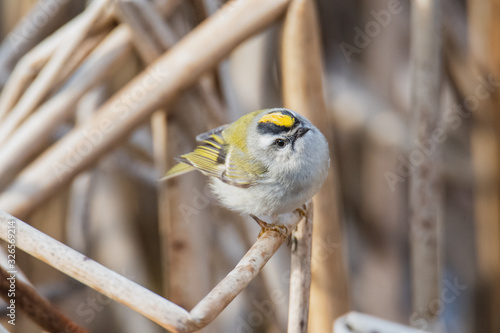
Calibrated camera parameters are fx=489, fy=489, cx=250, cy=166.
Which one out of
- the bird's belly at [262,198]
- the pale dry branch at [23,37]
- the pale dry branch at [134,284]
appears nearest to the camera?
the pale dry branch at [134,284]

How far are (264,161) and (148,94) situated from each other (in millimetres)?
385

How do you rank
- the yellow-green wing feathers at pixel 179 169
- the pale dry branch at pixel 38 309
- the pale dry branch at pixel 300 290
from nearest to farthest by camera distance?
the pale dry branch at pixel 300 290, the pale dry branch at pixel 38 309, the yellow-green wing feathers at pixel 179 169

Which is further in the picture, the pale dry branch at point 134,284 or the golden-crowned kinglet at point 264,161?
the golden-crowned kinglet at point 264,161

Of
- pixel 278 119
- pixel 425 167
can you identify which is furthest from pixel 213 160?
pixel 425 167

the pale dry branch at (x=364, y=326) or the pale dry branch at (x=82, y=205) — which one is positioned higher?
the pale dry branch at (x=82, y=205)

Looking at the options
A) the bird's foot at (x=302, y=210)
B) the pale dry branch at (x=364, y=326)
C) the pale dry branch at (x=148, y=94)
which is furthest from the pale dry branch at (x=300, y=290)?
the pale dry branch at (x=148, y=94)

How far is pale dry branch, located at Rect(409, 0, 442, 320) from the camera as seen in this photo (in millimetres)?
1506

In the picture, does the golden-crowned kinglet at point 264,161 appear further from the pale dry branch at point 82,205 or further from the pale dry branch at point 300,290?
the pale dry branch at point 82,205

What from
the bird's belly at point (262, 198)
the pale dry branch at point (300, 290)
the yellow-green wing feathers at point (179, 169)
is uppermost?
the yellow-green wing feathers at point (179, 169)

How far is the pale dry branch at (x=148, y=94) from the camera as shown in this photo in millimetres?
1361

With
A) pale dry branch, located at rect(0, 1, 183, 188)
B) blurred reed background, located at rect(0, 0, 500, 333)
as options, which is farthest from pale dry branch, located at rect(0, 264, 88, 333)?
pale dry branch, located at rect(0, 1, 183, 188)

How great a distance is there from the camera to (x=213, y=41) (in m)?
1.39

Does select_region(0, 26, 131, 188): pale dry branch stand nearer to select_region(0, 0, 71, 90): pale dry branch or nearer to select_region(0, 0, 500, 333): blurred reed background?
select_region(0, 0, 500, 333): blurred reed background

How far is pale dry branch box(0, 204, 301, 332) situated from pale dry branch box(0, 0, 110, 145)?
2.45ft
